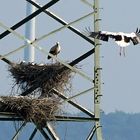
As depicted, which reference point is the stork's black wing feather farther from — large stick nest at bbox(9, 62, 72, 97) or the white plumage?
the white plumage

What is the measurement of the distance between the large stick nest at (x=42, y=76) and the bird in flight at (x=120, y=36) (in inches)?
45.1

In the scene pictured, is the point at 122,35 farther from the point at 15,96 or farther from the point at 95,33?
the point at 15,96

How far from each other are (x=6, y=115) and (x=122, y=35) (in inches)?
101

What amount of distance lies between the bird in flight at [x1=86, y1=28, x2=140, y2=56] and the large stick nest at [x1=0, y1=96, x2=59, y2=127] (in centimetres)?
130

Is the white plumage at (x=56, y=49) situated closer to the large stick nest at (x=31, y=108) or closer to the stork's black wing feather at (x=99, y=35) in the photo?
the stork's black wing feather at (x=99, y=35)

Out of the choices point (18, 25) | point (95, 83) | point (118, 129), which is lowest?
point (95, 83)

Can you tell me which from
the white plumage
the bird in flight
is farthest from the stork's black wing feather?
the white plumage

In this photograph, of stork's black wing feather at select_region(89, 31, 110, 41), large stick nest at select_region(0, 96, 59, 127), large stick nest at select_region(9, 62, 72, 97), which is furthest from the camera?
large stick nest at select_region(9, 62, 72, 97)

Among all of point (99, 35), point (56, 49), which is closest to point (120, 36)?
point (99, 35)

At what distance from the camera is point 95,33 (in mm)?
15242

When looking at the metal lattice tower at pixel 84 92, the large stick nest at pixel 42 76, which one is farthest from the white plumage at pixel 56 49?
the metal lattice tower at pixel 84 92

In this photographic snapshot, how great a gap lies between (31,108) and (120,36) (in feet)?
6.66

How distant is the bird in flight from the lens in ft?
49.8

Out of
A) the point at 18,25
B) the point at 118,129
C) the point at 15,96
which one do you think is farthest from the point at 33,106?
the point at 118,129
